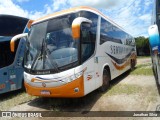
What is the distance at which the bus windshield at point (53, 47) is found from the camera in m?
7.31

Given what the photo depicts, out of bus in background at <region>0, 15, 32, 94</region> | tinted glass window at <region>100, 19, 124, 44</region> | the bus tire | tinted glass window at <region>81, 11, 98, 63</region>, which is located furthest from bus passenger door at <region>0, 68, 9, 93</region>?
tinted glass window at <region>100, 19, 124, 44</region>

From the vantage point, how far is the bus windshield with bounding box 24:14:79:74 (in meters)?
7.31

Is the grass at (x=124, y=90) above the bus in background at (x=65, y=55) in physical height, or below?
below

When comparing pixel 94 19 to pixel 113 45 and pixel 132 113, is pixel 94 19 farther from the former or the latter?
pixel 132 113

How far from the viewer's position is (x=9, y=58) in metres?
10.6

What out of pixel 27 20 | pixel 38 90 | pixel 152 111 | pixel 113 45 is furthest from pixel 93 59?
pixel 27 20

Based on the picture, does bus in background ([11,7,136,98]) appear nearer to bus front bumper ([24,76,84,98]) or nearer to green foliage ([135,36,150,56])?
bus front bumper ([24,76,84,98])

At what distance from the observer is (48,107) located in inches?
323

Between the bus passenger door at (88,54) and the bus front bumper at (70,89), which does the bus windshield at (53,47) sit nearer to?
the bus passenger door at (88,54)

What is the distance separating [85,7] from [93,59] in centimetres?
190

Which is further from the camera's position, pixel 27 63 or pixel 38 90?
pixel 27 63

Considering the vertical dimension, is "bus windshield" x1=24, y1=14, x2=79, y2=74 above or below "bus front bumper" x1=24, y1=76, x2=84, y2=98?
above

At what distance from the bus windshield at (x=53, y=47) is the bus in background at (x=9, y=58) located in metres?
2.39

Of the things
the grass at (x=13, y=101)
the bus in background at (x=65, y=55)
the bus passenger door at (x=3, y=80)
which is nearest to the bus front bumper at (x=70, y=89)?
the bus in background at (x=65, y=55)
